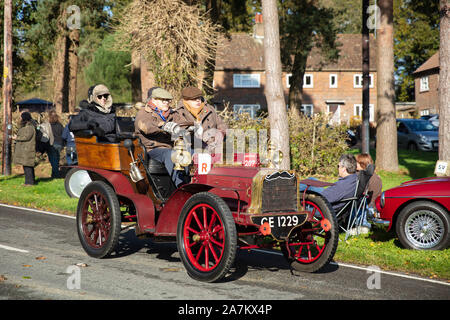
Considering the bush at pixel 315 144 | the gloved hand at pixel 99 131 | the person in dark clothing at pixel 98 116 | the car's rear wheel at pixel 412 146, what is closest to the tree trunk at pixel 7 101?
the bush at pixel 315 144

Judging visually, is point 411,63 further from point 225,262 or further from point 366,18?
point 225,262

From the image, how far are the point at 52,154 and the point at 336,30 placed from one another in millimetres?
14204

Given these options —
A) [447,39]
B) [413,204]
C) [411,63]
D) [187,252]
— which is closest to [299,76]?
[447,39]

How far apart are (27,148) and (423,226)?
36.0ft

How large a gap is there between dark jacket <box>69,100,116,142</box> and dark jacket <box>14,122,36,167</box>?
26.2ft

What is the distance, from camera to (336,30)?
25.5 meters

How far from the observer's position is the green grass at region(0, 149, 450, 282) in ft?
24.6

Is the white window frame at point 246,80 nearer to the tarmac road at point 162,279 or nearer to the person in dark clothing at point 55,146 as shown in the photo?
the person in dark clothing at point 55,146

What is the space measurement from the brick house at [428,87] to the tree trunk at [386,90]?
3900cm

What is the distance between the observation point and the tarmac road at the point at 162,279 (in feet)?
19.0

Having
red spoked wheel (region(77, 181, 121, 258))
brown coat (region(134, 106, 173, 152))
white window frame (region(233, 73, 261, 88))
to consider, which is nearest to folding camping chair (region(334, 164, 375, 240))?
brown coat (region(134, 106, 173, 152))

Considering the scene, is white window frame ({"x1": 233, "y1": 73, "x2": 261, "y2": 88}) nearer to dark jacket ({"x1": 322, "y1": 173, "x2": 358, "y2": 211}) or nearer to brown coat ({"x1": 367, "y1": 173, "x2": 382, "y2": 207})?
brown coat ({"x1": 367, "y1": 173, "x2": 382, "y2": 207})

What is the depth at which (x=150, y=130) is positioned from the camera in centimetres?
750

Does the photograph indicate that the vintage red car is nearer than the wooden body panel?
Yes
